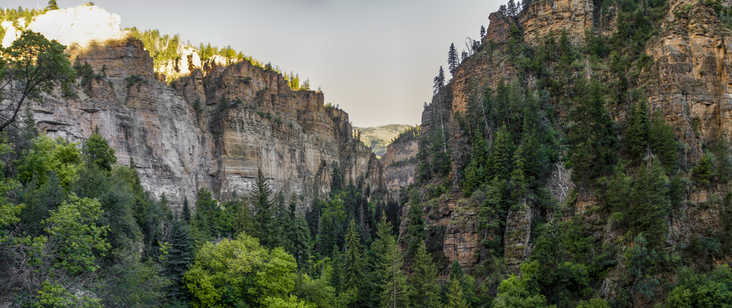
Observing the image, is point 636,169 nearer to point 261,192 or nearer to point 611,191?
point 611,191

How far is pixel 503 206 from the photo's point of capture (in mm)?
44531

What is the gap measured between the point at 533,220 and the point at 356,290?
2036 centimetres

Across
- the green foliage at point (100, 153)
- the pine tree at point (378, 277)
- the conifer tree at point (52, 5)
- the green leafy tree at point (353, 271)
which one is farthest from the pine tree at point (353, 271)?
the conifer tree at point (52, 5)

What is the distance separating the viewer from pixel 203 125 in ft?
281

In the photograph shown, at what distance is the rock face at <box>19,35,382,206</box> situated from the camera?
6331cm

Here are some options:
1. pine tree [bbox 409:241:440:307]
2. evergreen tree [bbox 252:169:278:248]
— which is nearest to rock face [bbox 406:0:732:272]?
pine tree [bbox 409:241:440:307]

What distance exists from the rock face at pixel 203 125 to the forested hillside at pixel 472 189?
1.67 feet

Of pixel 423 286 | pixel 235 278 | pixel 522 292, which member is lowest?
pixel 423 286

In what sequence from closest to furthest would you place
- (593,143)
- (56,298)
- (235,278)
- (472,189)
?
(56,298)
(235,278)
(593,143)
(472,189)

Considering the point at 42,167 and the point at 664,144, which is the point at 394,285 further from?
the point at 42,167

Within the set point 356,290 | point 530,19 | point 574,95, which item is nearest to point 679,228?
point 574,95

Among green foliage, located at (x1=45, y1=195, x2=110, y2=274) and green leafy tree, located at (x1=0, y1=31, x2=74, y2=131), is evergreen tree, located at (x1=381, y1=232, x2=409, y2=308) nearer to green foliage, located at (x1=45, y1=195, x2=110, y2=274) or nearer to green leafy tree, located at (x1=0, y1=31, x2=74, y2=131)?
green foliage, located at (x1=45, y1=195, x2=110, y2=274)

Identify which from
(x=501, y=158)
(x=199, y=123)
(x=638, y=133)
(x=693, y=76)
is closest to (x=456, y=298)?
(x=501, y=158)

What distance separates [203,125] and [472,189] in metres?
62.0
